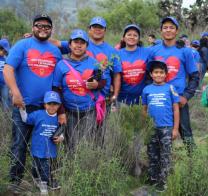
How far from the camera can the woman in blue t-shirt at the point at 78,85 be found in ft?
16.1

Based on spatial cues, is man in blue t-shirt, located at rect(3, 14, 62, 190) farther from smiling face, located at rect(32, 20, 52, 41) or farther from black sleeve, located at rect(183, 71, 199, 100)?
black sleeve, located at rect(183, 71, 199, 100)

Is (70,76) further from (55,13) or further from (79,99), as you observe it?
(55,13)

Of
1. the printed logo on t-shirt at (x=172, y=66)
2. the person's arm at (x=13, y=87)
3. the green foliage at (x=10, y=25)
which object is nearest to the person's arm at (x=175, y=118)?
the printed logo on t-shirt at (x=172, y=66)

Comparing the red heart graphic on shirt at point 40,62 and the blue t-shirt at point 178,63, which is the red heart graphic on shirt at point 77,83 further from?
the blue t-shirt at point 178,63

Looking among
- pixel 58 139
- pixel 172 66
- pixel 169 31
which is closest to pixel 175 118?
pixel 172 66

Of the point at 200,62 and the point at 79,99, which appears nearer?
the point at 79,99

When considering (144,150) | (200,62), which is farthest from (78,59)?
(200,62)

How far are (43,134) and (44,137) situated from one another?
0.03m

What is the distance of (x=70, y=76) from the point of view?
16.1ft

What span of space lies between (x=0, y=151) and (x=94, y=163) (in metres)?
1.18

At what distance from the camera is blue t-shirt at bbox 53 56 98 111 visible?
16.1 feet

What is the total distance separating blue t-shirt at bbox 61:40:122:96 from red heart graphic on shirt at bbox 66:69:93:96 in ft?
1.01

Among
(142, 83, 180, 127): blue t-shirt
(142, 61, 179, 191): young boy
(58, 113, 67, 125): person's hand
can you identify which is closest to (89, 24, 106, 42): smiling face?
(142, 61, 179, 191): young boy

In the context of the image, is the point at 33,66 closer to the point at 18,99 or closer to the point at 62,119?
the point at 18,99
